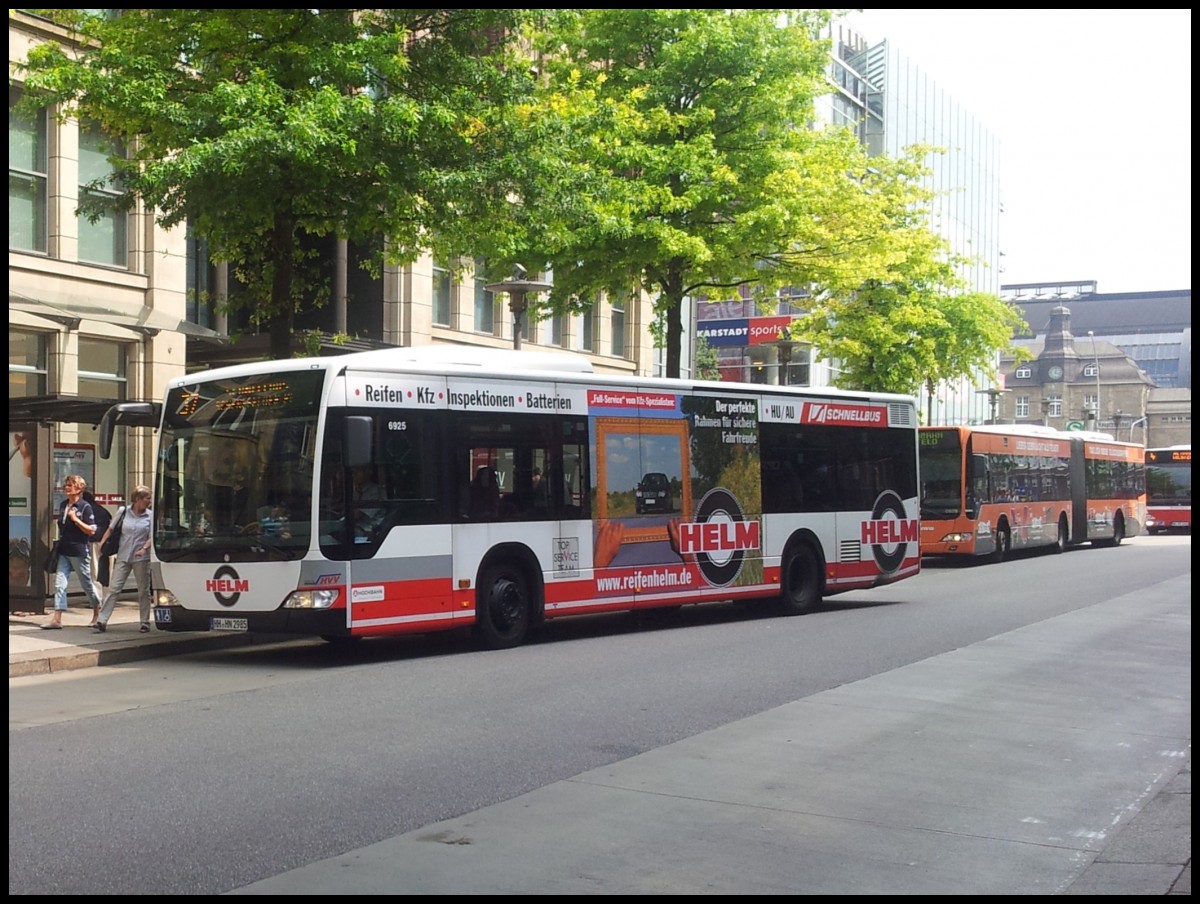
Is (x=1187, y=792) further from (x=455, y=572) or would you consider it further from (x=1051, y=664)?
(x=455, y=572)

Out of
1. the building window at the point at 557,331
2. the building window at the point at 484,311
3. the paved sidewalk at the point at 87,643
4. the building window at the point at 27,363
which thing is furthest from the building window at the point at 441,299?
the paved sidewalk at the point at 87,643

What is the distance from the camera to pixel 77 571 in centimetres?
1678

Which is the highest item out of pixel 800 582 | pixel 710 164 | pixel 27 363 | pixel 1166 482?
pixel 710 164

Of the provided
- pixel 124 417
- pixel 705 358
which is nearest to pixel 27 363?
pixel 124 417

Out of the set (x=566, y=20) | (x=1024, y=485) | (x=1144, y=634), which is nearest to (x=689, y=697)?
(x=1144, y=634)

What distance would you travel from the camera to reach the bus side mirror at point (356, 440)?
13.4 meters

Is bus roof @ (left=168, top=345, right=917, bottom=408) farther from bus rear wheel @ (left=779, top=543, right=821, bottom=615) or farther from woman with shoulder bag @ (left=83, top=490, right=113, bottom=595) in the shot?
woman with shoulder bag @ (left=83, top=490, right=113, bottom=595)

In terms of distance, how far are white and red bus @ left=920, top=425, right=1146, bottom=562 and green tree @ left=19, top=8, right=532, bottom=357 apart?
53.4 ft

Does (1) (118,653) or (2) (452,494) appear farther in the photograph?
(2) (452,494)

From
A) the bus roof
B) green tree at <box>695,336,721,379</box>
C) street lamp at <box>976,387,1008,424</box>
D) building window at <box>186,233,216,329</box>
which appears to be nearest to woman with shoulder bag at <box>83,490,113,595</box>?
the bus roof

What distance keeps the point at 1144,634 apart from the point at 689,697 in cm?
777

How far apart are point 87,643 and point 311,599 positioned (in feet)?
Result: 8.78

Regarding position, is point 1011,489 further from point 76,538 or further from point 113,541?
point 76,538

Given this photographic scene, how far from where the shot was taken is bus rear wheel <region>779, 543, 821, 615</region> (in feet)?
63.0
